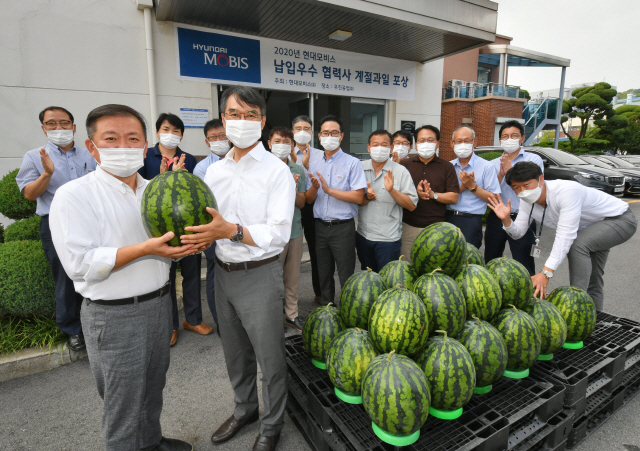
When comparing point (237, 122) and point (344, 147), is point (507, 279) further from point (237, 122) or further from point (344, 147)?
point (344, 147)

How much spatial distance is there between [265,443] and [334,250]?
7.15 feet

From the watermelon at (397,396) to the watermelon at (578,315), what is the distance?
1.47 meters

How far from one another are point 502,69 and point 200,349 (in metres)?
22.1

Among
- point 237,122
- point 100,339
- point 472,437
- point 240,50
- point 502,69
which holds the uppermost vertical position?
point 502,69

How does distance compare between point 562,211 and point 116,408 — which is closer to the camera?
point 116,408

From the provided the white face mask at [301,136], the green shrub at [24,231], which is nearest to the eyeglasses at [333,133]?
the white face mask at [301,136]

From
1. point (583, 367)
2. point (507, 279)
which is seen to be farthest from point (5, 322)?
point (583, 367)

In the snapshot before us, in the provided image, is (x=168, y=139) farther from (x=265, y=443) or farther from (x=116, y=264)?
(x=265, y=443)

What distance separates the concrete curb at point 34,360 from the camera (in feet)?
10.8

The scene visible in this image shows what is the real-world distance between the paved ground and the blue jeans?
75.7 inches

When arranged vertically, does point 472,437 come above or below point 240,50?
below

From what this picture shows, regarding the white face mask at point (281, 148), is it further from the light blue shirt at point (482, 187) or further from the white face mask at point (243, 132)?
the light blue shirt at point (482, 187)

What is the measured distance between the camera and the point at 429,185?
13.2ft

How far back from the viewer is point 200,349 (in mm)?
3689
